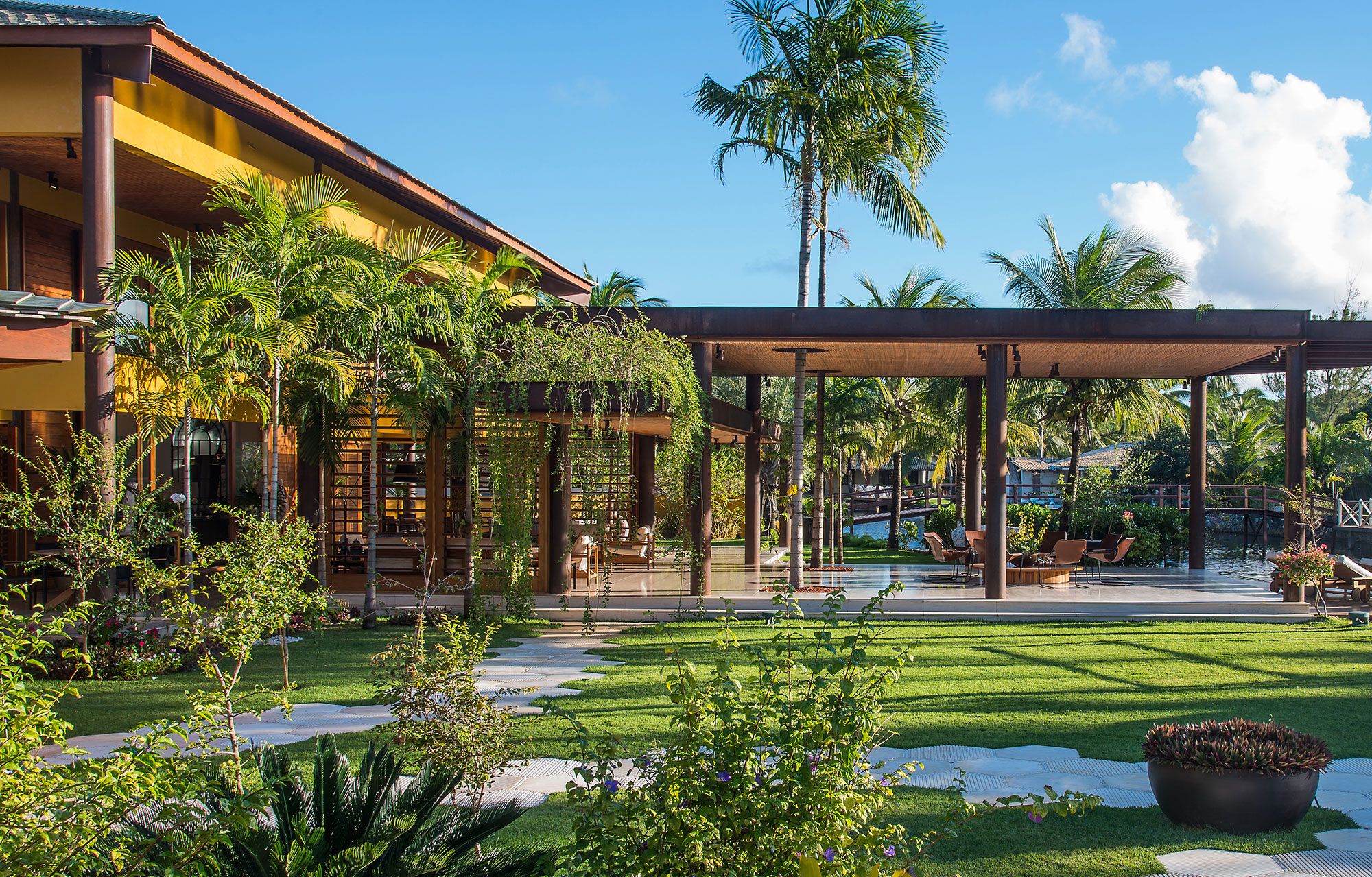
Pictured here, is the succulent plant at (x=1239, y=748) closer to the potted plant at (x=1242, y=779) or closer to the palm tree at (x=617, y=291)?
the potted plant at (x=1242, y=779)

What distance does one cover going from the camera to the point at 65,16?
9672 millimetres

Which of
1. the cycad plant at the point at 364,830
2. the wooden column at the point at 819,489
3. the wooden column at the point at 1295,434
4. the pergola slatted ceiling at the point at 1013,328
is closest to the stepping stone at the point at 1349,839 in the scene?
the cycad plant at the point at 364,830

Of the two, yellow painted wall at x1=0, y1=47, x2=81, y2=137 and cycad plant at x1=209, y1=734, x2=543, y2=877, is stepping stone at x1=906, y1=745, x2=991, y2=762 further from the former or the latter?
yellow painted wall at x1=0, y1=47, x2=81, y2=137

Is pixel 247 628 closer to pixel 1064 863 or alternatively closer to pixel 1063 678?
pixel 1064 863

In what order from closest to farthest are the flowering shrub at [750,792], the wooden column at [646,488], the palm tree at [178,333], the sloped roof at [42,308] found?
the flowering shrub at [750,792]
the sloped roof at [42,308]
the palm tree at [178,333]
the wooden column at [646,488]

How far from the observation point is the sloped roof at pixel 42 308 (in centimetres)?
628

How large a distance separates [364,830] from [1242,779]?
168 inches

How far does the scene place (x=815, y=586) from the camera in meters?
14.7

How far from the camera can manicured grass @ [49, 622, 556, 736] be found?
295 inches

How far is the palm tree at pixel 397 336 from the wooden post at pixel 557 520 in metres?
2.05

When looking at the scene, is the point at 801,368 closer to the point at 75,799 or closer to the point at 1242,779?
the point at 1242,779

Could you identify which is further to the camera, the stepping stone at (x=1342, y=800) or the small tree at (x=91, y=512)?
the small tree at (x=91, y=512)

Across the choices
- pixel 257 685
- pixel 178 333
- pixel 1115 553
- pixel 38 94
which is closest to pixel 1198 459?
pixel 1115 553

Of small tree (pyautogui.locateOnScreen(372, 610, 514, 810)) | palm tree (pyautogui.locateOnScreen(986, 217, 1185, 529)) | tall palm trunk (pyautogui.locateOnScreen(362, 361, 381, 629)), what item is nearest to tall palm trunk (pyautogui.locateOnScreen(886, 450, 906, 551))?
palm tree (pyautogui.locateOnScreen(986, 217, 1185, 529))
